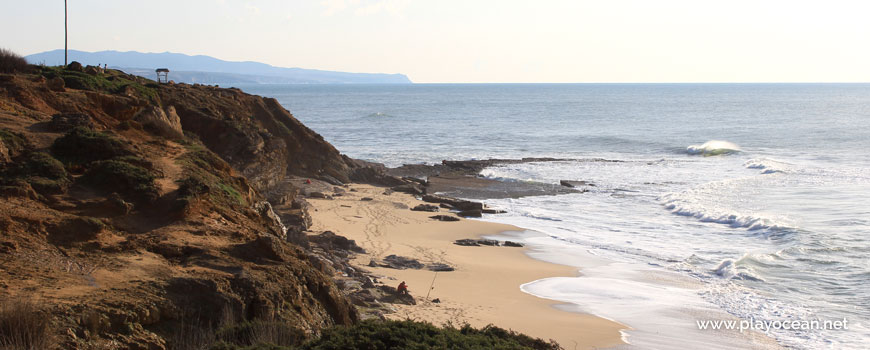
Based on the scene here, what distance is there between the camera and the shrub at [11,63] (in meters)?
19.1

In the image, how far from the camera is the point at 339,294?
9891 millimetres

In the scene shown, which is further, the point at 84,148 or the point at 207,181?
Result: the point at 207,181

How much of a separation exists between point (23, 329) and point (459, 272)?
33.4 ft

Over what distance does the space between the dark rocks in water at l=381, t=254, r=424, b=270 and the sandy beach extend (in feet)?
1.06

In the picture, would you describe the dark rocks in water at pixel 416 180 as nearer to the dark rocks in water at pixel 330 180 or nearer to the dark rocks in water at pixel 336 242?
the dark rocks in water at pixel 330 180

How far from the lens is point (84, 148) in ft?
40.0

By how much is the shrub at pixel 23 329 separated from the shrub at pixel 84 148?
577 centimetres

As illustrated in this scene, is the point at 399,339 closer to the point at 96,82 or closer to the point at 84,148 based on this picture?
the point at 84,148

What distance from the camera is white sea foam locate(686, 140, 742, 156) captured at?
47.4 meters

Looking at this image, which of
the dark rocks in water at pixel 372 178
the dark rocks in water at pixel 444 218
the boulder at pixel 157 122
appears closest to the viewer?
the boulder at pixel 157 122

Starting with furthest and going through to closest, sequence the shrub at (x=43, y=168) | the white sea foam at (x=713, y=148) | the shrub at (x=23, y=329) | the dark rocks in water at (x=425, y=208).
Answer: the white sea foam at (x=713, y=148)
the dark rocks in water at (x=425, y=208)
the shrub at (x=43, y=168)
the shrub at (x=23, y=329)

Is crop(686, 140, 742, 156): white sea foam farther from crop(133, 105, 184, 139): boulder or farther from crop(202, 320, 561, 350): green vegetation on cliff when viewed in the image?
crop(202, 320, 561, 350): green vegetation on cliff

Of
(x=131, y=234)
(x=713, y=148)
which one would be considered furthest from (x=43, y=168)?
(x=713, y=148)

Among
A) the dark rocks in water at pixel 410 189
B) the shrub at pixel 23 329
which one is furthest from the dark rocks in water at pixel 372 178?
the shrub at pixel 23 329
